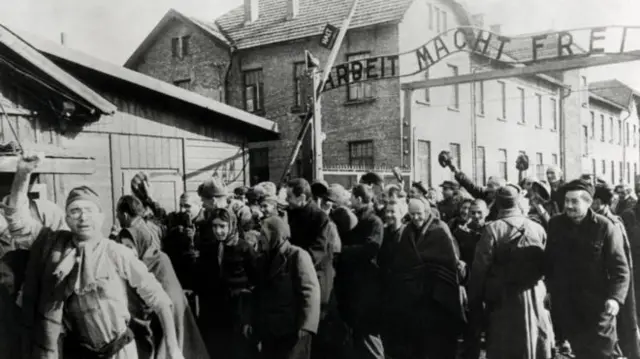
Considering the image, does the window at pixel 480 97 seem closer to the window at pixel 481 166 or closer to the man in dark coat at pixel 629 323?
the window at pixel 481 166

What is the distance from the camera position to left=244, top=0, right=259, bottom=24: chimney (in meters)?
24.2

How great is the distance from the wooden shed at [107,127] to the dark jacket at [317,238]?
93.0 inches

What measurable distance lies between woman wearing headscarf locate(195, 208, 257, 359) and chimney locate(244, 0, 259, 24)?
1953cm

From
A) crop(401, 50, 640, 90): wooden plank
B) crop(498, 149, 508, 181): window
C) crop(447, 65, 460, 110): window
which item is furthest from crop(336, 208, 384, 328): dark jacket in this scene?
crop(498, 149, 508, 181): window

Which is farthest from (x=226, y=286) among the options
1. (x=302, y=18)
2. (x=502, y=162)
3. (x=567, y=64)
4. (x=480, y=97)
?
(x=502, y=162)

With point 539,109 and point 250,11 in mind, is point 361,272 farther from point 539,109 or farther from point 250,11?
point 539,109

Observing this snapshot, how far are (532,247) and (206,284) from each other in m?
3.04

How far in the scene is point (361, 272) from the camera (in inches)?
260

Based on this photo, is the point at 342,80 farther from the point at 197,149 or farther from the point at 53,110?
the point at 53,110

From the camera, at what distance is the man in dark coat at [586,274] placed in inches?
213

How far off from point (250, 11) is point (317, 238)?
19.8m

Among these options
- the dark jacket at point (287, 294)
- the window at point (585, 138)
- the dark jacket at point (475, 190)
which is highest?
the window at point (585, 138)

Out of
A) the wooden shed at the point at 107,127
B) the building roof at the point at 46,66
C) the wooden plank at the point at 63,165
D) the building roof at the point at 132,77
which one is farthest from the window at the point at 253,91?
the wooden plank at the point at 63,165

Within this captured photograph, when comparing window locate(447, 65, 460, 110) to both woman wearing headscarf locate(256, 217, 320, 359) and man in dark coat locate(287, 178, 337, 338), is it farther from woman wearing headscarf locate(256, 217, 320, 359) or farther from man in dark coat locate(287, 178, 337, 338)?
woman wearing headscarf locate(256, 217, 320, 359)
